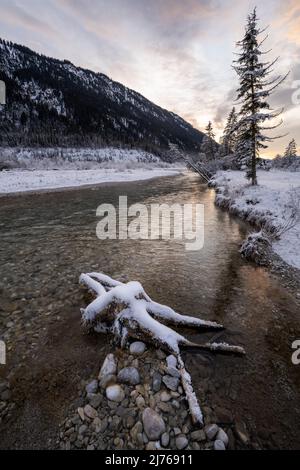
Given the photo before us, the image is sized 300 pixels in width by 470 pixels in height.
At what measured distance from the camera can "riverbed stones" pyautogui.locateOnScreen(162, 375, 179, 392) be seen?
128 inches

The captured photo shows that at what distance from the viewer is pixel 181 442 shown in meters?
2.63

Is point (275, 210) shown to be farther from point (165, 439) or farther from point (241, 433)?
point (165, 439)

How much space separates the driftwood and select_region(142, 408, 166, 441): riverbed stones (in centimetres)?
60

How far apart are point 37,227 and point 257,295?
10.8 m

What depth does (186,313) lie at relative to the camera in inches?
204

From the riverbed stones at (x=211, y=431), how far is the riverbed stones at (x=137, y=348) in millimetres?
1344

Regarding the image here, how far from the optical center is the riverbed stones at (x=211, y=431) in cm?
273

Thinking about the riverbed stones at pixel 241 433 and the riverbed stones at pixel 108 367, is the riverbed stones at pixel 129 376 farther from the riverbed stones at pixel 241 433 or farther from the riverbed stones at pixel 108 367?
the riverbed stones at pixel 241 433

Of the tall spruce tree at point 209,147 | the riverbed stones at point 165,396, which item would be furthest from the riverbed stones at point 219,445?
the tall spruce tree at point 209,147

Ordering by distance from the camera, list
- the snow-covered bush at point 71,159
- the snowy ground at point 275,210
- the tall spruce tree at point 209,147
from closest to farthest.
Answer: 1. the snowy ground at point 275,210
2. the snow-covered bush at point 71,159
3. the tall spruce tree at point 209,147

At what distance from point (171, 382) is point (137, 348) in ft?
2.49

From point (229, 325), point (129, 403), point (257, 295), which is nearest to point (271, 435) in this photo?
point (129, 403)
